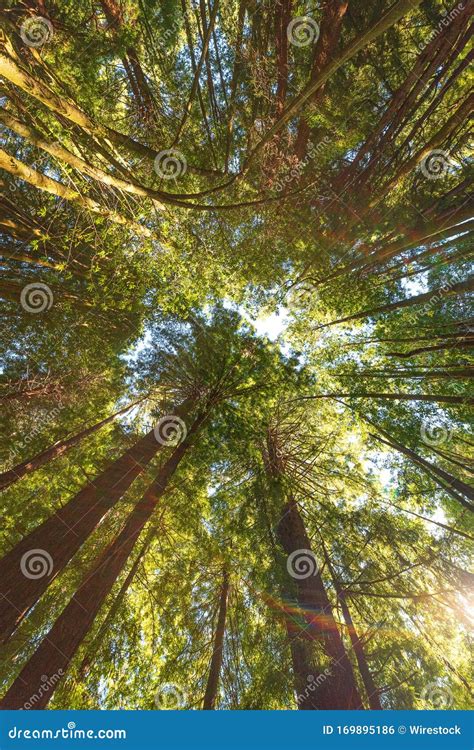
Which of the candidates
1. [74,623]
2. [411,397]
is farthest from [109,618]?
[411,397]

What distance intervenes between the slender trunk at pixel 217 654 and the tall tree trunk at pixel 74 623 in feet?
7.32

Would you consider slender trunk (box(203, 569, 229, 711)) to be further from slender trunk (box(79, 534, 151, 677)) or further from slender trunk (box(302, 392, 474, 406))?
slender trunk (box(302, 392, 474, 406))

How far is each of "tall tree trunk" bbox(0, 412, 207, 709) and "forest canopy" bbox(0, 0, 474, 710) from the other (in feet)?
0.11

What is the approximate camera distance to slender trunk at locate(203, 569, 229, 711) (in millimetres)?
5223

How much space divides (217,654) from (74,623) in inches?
120

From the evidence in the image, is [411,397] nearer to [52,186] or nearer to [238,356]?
[238,356]

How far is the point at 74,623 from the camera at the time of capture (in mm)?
4051

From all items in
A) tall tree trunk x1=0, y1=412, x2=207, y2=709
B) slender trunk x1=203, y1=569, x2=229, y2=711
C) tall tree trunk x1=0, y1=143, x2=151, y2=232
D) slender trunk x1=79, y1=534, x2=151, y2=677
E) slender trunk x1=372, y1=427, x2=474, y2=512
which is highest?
tall tree trunk x1=0, y1=143, x2=151, y2=232

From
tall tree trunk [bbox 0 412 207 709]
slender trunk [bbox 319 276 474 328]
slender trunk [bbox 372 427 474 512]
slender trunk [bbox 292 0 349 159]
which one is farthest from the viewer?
slender trunk [bbox 319 276 474 328]

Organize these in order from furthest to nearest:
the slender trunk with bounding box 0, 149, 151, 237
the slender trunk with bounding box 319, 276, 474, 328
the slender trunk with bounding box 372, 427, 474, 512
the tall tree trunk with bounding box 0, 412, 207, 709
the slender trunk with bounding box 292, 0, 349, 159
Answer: the slender trunk with bounding box 319, 276, 474, 328, the slender trunk with bounding box 372, 427, 474, 512, the slender trunk with bounding box 292, 0, 349, 159, the slender trunk with bounding box 0, 149, 151, 237, the tall tree trunk with bounding box 0, 412, 207, 709

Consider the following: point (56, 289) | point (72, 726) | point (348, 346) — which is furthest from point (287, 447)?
point (56, 289)

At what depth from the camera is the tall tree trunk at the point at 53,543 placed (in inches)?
146

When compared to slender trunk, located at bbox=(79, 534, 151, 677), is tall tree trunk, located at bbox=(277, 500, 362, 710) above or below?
below

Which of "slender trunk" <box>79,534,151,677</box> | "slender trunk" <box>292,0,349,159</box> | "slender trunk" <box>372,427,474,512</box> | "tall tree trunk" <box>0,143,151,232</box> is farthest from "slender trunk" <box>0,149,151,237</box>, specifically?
"slender trunk" <box>372,427,474,512</box>
